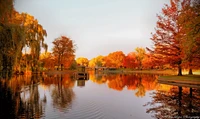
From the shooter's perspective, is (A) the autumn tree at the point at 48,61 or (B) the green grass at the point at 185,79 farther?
(A) the autumn tree at the point at 48,61

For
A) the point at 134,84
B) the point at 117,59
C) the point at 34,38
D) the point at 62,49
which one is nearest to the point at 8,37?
the point at 134,84

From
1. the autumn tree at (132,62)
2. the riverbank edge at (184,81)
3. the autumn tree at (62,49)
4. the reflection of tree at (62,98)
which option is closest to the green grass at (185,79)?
the riverbank edge at (184,81)

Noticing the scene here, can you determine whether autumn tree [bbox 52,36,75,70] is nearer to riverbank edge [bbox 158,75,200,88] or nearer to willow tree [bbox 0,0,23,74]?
riverbank edge [bbox 158,75,200,88]

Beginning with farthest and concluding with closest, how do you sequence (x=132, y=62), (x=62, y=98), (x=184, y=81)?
(x=132, y=62) < (x=184, y=81) < (x=62, y=98)

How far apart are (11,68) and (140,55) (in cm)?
8958

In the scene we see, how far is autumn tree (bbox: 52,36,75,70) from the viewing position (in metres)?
67.6

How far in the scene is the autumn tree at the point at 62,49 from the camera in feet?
222

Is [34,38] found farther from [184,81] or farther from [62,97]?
[184,81]

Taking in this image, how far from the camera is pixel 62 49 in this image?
6788 cm

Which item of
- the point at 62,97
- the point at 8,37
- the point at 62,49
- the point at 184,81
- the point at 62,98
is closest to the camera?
the point at 8,37

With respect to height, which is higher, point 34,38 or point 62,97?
point 34,38

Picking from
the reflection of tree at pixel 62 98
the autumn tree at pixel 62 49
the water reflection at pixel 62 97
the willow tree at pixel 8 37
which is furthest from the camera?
the autumn tree at pixel 62 49

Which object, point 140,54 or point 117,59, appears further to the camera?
point 117,59

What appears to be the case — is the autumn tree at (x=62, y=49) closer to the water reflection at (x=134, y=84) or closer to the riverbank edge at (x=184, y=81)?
the water reflection at (x=134, y=84)
